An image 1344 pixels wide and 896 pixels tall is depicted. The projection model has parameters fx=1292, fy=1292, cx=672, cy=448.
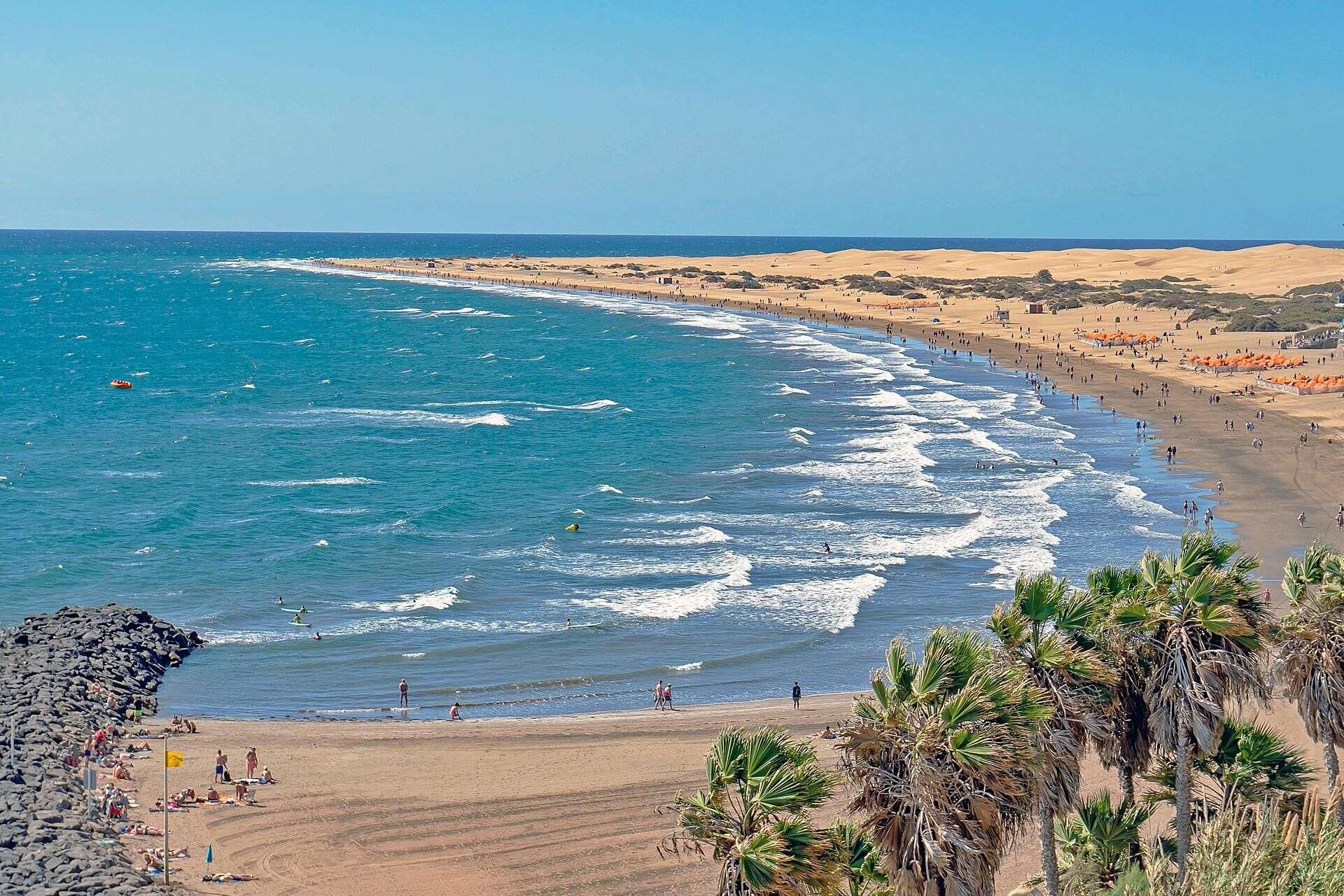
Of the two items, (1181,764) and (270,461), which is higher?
(1181,764)

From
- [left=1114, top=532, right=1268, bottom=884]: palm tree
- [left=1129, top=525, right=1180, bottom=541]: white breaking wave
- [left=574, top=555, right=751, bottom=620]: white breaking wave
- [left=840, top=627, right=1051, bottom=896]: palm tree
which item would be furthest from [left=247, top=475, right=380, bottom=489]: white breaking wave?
[left=840, top=627, right=1051, bottom=896]: palm tree

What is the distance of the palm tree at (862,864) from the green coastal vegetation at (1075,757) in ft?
0.08

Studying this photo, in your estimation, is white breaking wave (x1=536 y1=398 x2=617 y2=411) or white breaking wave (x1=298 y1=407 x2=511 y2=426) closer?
white breaking wave (x1=298 y1=407 x2=511 y2=426)

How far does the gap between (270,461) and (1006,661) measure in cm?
5896

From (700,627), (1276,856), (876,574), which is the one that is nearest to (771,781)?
(1276,856)

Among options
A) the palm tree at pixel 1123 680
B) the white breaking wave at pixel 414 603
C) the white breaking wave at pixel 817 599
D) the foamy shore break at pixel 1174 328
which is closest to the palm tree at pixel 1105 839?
the palm tree at pixel 1123 680

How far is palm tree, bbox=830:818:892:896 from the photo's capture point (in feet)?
45.1

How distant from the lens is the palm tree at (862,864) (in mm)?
13734

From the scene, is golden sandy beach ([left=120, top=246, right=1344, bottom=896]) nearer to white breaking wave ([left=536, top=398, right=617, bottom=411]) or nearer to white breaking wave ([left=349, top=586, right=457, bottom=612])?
white breaking wave ([left=349, top=586, right=457, bottom=612])

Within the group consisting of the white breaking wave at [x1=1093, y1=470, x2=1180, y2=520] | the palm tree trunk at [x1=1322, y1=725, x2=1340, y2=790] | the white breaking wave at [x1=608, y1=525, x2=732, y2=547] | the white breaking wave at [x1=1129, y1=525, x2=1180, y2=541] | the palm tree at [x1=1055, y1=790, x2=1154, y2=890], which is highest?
the palm tree trunk at [x1=1322, y1=725, x2=1340, y2=790]

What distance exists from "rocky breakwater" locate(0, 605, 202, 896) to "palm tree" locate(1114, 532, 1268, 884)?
1723 cm

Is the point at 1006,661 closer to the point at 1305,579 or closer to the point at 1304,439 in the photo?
the point at 1305,579

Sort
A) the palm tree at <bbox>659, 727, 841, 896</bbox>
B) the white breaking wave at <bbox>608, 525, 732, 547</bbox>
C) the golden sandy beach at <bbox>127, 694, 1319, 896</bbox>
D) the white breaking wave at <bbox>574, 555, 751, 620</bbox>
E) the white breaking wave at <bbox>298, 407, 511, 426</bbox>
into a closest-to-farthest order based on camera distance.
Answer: the palm tree at <bbox>659, 727, 841, 896</bbox>, the golden sandy beach at <bbox>127, 694, 1319, 896</bbox>, the white breaking wave at <bbox>574, 555, 751, 620</bbox>, the white breaking wave at <bbox>608, 525, 732, 547</bbox>, the white breaking wave at <bbox>298, 407, 511, 426</bbox>

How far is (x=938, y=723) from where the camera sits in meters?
12.6
